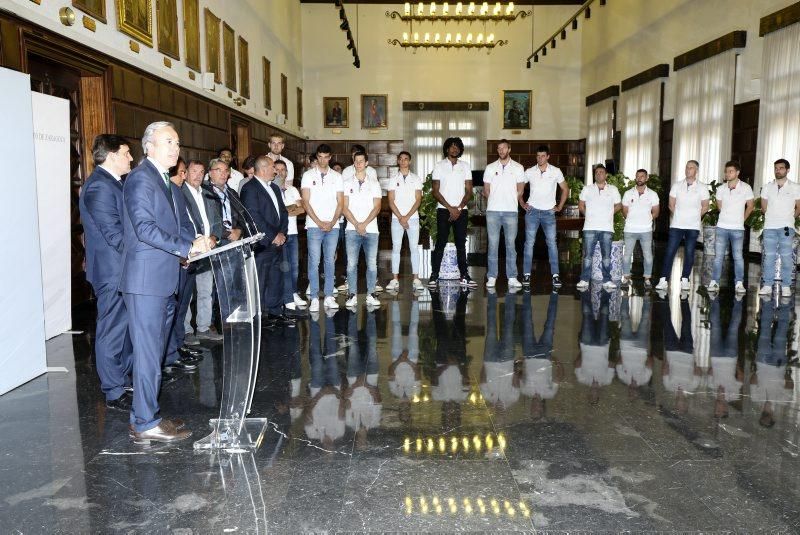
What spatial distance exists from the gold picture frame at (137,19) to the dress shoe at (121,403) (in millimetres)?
4743

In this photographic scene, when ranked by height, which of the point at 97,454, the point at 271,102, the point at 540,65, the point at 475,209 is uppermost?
the point at 540,65

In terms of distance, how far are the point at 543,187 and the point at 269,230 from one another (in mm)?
3544

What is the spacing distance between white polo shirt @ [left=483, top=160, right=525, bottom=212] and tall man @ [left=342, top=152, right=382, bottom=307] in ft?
5.56

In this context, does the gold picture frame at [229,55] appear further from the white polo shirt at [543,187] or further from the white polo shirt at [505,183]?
the white polo shirt at [543,187]

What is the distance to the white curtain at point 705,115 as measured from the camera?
40.7 feet

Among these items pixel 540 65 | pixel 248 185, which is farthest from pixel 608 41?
pixel 248 185

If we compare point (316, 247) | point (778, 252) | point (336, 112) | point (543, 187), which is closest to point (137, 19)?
point (316, 247)

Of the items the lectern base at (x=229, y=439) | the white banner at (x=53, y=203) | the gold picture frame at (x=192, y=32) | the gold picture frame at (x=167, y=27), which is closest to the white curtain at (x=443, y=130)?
the gold picture frame at (x=192, y=32)

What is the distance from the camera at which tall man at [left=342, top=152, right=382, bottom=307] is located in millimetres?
6496

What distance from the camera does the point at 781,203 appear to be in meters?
7.12

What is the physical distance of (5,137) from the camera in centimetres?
373

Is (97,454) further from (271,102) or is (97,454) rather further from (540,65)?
(540,65)

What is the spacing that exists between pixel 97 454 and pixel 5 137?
78.7 inches

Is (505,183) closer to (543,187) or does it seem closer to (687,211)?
(543,187)
